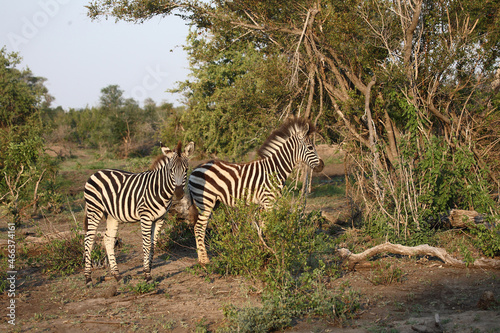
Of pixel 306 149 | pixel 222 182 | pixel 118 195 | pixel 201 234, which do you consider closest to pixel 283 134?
pixel 306 149

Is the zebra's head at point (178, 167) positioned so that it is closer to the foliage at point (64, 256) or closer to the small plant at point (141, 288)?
the small plant at point (141, 288)

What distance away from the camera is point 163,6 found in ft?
35.0

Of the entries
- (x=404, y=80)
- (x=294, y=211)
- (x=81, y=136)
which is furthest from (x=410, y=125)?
(x=81, y=136)

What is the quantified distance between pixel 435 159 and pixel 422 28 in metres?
2.70

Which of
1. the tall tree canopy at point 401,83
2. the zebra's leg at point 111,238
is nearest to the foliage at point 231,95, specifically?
the tall tree canopy at point 401,83

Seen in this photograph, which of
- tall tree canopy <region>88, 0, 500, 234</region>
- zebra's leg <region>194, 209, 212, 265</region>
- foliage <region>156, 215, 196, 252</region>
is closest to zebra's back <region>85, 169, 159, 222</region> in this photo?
zebra's leg <region>194, 209, 212, 265</region>

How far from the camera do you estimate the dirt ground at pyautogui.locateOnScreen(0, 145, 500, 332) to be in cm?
473

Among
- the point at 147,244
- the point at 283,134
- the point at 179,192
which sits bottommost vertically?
the point at 147,244

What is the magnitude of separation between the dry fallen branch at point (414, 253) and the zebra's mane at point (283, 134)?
2278 mm

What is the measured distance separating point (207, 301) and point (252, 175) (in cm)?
257

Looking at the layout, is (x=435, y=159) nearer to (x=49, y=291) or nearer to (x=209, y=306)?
(x=209, y=306)

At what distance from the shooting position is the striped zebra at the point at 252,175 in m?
7.49

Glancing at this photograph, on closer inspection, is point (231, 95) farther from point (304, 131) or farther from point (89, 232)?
point (89, 232)

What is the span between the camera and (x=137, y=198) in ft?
22.7
